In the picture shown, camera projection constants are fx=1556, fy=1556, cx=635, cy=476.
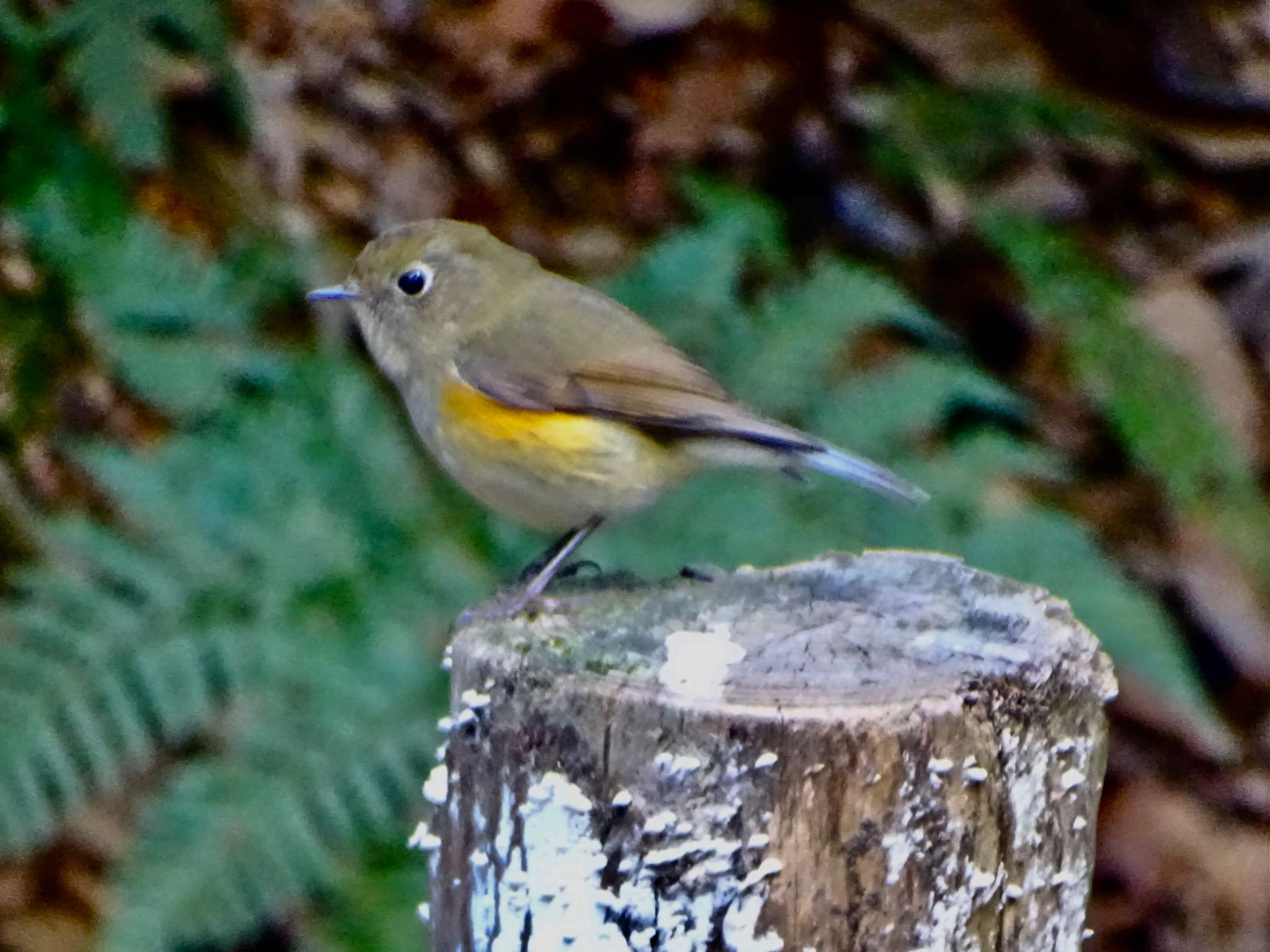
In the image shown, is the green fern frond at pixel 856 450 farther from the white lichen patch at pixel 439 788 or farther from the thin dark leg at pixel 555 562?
the white lichen patch at pixel 439 788

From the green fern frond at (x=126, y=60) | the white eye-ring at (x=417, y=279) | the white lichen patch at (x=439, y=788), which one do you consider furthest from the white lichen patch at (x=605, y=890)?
the green fern frond at (x=126, y=60)

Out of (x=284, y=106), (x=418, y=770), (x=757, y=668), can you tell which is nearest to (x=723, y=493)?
(x=418, y=770)

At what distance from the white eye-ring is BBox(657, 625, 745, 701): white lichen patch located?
99 centimetres

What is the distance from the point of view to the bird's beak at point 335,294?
8.14 feet

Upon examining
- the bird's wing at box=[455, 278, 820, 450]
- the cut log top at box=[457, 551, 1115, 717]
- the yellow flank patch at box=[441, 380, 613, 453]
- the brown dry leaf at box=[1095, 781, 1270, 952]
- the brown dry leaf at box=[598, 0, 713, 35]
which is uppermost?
the brown dry leaf at box=[598, 0, 713, 35]

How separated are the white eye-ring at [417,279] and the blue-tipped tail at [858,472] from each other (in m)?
0.70

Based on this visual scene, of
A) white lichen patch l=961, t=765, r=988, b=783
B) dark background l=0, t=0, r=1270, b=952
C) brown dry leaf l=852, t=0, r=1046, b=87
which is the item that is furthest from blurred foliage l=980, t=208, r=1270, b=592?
white lichen patch l=961, t=765, r=988, b=783

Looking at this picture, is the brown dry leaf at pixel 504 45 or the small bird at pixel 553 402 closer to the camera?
the small bird at pixel 553 402

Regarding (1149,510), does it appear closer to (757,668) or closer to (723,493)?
(723,493)

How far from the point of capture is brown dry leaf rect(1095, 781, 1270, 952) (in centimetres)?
366

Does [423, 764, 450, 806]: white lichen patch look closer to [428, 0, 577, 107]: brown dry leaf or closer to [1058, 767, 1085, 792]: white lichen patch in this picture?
[1058, 767, 1085, 792]: white lichen patch

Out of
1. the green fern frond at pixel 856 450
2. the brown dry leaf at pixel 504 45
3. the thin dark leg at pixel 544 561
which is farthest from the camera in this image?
the brown dry leaf at pixel 504 45

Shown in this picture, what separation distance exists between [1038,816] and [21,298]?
261 cm

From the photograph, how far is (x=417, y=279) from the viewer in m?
2.50
